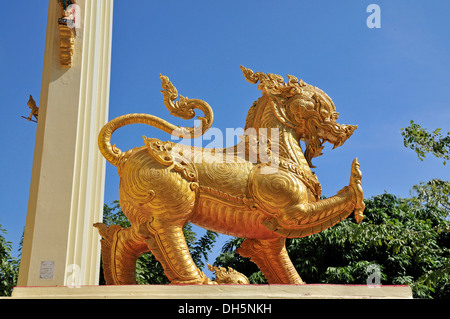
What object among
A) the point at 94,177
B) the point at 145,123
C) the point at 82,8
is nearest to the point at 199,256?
the point at 94,177

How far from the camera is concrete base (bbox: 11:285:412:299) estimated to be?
2467 mm

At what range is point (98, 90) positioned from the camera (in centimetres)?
471

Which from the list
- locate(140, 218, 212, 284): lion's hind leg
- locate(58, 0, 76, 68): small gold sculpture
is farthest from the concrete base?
locate(58, 0, 76, 68): small gold sculpture

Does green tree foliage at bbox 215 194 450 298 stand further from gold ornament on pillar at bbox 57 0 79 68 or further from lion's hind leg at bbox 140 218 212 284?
lion's hind leg at bbox 140 218 212 284

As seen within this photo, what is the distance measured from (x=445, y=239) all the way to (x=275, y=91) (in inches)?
397

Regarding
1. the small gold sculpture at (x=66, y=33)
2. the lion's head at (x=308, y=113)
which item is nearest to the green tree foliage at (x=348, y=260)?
the small gold sculpture at (x=66, y=33)

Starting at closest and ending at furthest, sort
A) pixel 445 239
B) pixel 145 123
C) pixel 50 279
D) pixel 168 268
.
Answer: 1. pixel 168 268
2. pixel 145 123
3. pixel 50 279
4. pixel 445 239

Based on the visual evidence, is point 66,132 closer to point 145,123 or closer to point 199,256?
point 145,123

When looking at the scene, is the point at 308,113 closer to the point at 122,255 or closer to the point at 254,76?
the point at 254,76

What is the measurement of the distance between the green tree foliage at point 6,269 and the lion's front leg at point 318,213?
6.29 meters

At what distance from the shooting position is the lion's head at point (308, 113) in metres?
3.25

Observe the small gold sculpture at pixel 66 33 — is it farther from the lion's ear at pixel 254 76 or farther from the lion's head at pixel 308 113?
the lion's head at pixel 308 113

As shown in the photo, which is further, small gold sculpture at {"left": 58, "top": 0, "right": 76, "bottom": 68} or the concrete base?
small gold sculpture at {"left": 58, "top": 0, "right": 76, "bottom": 68}
